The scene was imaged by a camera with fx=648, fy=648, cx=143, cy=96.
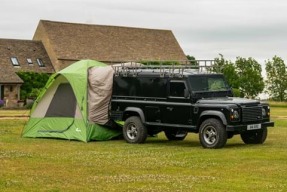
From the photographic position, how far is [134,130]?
20.5m

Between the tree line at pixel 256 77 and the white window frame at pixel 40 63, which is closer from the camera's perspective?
the white window frame at pixel 40 63

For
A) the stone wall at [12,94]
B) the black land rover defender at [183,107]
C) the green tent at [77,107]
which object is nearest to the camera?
the black land rover defender at [183,107]

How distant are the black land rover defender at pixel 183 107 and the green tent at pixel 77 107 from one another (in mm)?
463

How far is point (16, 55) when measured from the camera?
65.6m

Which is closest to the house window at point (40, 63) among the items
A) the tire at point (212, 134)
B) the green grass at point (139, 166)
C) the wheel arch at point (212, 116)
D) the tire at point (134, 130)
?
the green grass at point (139, 166)

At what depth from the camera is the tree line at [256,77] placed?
80.0 meters

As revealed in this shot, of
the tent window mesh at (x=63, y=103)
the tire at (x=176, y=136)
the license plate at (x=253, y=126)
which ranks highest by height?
the tent window mesh at (x=63, y=103)

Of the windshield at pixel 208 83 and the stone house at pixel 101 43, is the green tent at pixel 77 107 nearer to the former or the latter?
the windshield at pixel 208 83

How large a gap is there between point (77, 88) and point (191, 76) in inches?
166

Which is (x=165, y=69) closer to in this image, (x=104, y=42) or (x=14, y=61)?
(x=14, y=61)

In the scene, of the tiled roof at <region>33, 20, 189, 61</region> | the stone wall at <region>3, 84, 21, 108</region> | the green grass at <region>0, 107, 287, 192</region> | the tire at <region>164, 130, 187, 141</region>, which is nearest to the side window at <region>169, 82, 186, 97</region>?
the green grass at <region>0, 107, 287, 192</region>

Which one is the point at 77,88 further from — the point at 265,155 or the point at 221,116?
the point at 265,155

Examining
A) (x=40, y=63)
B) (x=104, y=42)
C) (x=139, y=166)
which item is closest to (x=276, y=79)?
(x=104, y=42)

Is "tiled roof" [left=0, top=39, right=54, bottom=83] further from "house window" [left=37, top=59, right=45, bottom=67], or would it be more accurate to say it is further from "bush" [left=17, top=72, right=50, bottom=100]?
"bush" [left=17, top=72, right=50, bottom=100]
